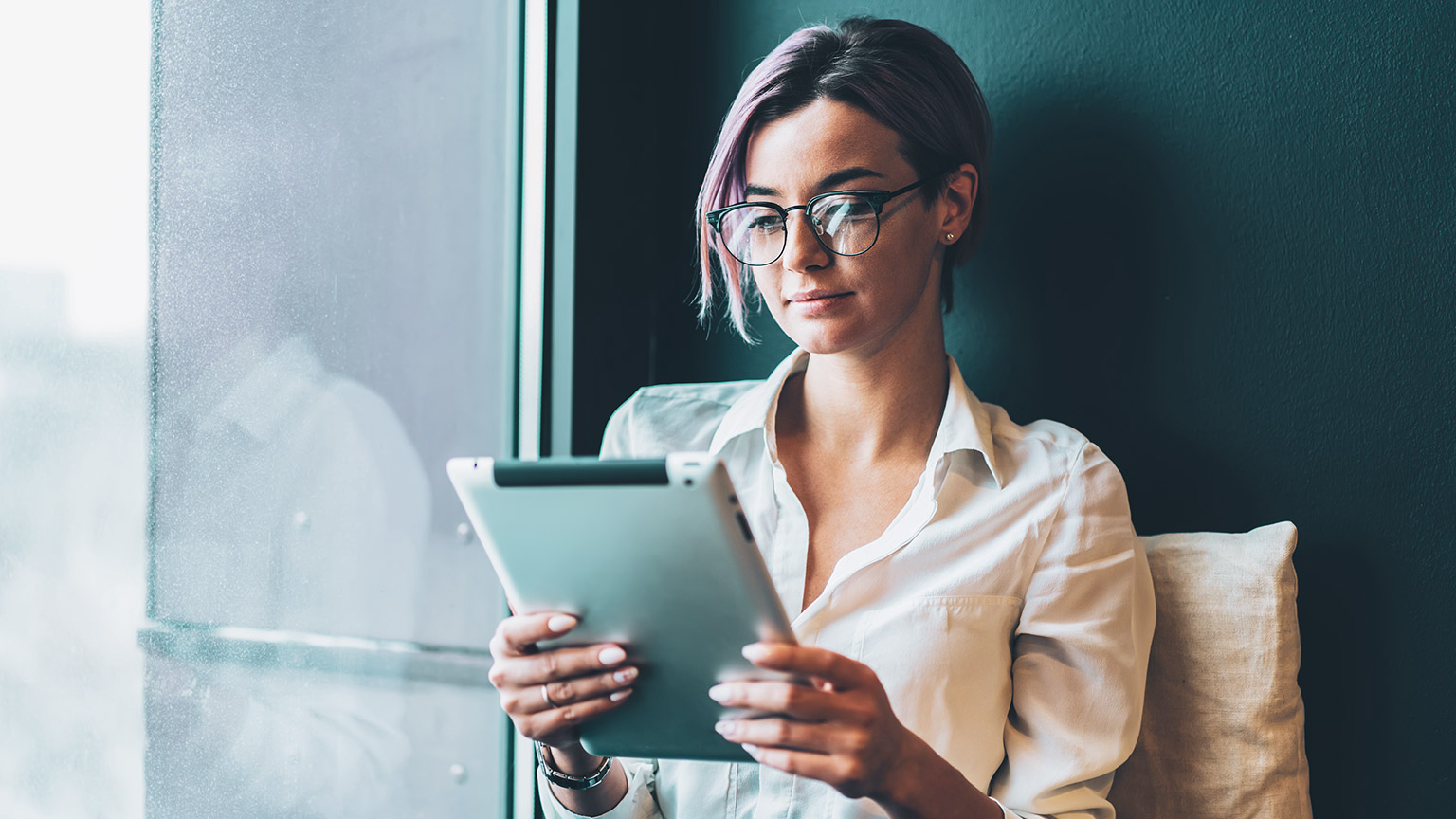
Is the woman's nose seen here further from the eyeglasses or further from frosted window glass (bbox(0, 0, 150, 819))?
frosted window glass (bbox(0, 0, 150, 819))

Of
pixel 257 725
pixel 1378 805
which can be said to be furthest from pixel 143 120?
pixel 1378 805

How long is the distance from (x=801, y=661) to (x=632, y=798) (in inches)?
20.7

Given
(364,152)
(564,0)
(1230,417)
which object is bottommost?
(1230,417)

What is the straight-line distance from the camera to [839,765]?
0.83 m

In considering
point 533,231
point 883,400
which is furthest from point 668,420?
point 533,231

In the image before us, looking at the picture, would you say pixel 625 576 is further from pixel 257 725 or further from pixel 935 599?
pixel 257 725

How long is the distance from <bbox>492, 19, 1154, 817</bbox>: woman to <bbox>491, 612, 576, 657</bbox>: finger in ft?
0.05

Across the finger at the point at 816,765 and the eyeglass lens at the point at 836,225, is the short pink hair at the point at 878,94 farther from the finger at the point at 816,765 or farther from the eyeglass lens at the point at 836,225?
the finger at the point at 816,765

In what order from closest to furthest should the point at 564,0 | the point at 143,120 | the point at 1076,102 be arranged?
the point at 143,120
the point at 1076,102
the point at 564,0

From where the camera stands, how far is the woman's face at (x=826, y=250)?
3.76ft

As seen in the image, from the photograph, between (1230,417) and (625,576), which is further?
(1230,417)

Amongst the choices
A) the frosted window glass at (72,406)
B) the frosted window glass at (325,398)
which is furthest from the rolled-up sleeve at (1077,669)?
the frosted window glass at (72,406)

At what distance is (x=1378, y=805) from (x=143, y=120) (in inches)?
60.8

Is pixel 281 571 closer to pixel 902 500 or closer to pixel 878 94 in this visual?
pixel 902 500
